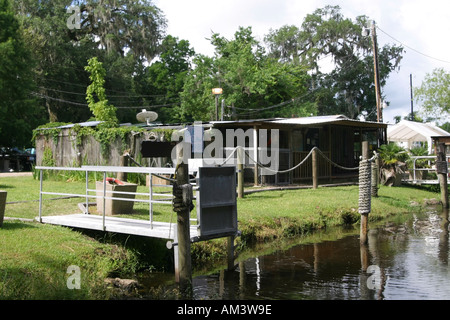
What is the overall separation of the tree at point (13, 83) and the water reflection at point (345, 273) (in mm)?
26328

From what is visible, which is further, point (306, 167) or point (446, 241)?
point (306, 167)

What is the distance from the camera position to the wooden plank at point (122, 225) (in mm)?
8787

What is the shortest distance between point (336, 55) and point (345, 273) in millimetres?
44272

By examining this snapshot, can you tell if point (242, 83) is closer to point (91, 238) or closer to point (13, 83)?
point (13, 83)

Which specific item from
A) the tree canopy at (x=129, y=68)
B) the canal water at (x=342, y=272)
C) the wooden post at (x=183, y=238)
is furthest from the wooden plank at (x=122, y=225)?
the tree canopy at (x=129, y=68)

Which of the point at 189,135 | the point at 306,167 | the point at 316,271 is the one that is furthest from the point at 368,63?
the point at 316,271

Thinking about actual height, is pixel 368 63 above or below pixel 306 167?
above

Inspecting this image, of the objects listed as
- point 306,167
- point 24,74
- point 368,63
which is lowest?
point 306,167

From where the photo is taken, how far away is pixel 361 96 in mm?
53188

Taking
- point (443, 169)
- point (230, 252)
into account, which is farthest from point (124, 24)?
point (230, 252)

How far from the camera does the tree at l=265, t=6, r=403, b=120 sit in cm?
5012
